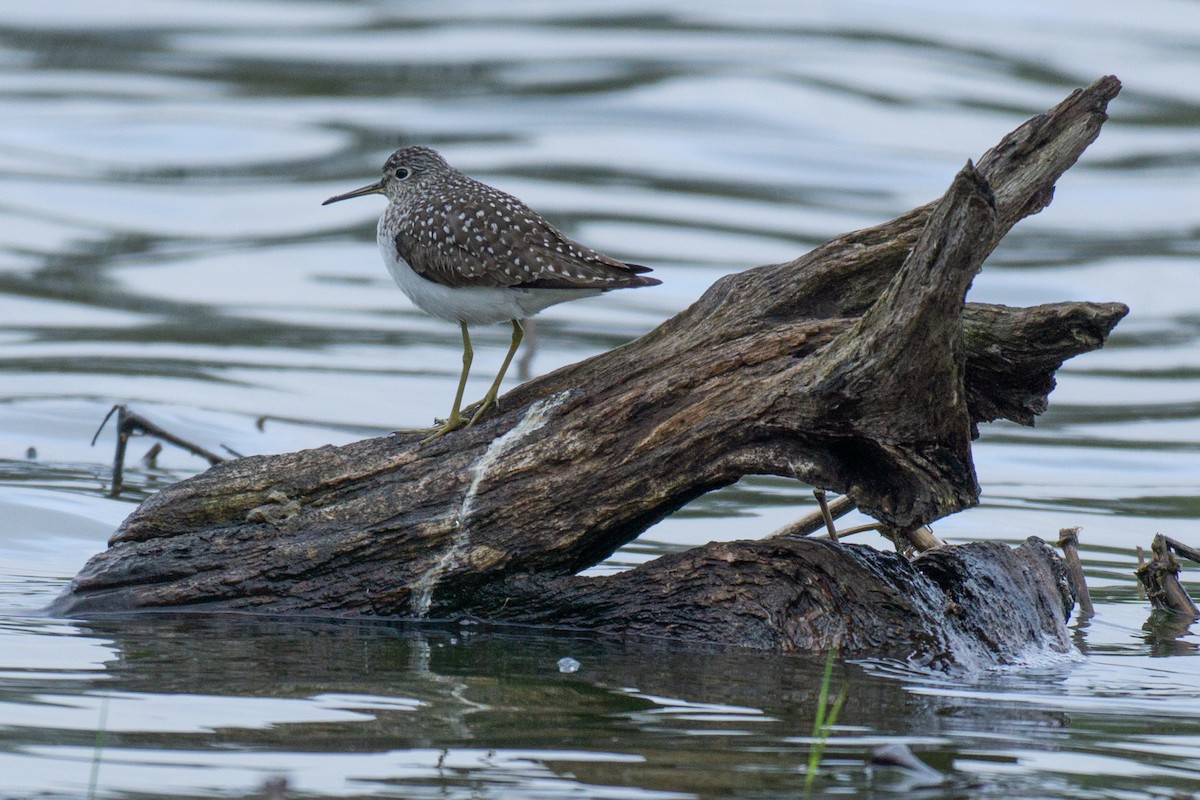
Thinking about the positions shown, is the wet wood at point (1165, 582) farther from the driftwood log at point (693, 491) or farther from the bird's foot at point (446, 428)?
the bird's foot at point (446, 428)

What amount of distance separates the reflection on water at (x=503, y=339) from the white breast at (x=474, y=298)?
1.63m

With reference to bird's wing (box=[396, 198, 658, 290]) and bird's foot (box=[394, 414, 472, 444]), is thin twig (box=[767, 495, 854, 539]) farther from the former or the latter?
bird's foot (box=[394, 414, 472, 444])

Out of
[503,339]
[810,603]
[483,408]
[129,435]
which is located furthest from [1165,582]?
[503,339]

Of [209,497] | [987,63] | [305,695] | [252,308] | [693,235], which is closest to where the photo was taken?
[305,695]

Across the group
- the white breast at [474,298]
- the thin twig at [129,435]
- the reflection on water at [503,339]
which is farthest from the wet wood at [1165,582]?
the thin twig at [129,435]

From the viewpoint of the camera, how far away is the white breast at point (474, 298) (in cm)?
759

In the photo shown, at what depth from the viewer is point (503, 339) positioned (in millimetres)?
16500

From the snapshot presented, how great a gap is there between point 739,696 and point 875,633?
0.92 meters

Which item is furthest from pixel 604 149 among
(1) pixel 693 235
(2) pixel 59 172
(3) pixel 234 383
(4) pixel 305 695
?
(4) pixel 305 695

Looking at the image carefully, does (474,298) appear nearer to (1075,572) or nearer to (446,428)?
(446,428)

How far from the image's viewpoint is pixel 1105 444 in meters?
12.8

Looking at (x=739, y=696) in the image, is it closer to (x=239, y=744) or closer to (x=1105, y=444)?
(x=239, y=744)

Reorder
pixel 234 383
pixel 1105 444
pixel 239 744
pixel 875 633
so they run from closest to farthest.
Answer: pixel 239 744 < pixel 875 633 < pixel 1105 444 < pixel 234 383

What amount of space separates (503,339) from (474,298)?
886 cm
